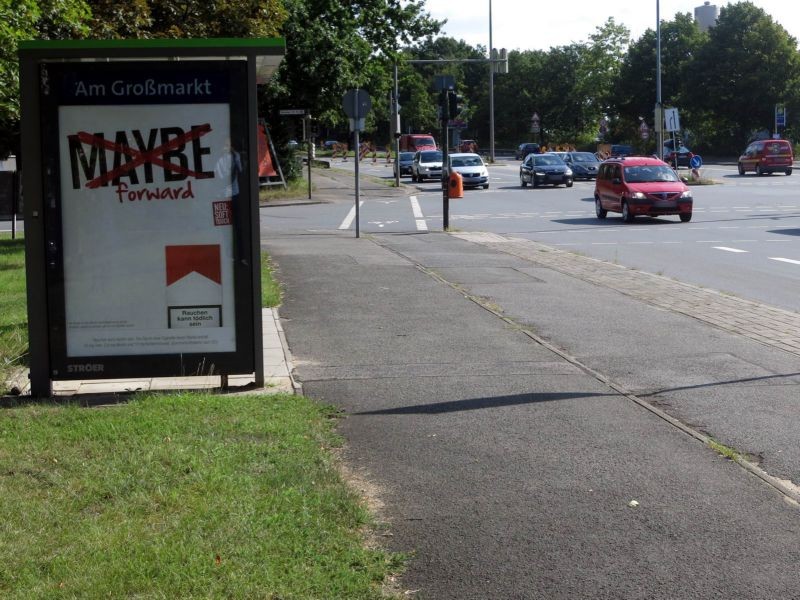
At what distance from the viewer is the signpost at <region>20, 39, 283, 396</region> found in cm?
775

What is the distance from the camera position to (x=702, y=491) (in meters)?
5.71

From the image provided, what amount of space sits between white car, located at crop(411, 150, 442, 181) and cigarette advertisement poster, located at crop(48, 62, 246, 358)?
48.6m

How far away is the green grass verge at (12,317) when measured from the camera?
916 cm

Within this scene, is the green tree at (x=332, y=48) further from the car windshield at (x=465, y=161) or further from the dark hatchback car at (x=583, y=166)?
the dark hatchback car at (x=583, y=166)

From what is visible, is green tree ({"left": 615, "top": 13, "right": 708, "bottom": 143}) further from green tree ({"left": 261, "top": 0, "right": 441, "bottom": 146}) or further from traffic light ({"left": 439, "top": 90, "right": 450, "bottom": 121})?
traffic light ({"left": 439, "top": 90, "right": 450, "bottom": 121})

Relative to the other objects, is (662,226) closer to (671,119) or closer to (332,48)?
(332,48)

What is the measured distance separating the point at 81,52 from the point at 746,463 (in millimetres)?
4985

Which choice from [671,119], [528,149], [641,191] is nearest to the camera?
[641,191]

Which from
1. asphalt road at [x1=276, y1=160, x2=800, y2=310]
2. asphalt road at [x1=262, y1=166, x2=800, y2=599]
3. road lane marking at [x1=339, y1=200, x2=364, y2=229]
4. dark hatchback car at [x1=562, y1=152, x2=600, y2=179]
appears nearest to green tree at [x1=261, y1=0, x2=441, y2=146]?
asphalt road at [x1=276, y1=160, x2=800, y2=310]

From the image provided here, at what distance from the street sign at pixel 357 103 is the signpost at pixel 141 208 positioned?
16.7 meters

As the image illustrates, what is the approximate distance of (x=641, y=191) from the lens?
28547 mm

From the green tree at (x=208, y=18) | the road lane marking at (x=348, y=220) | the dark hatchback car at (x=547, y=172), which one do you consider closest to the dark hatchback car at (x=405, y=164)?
the dark hatchback car at (x=547, y=172)

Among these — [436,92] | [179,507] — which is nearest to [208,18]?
[179,507]

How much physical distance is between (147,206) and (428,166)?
48.9m
